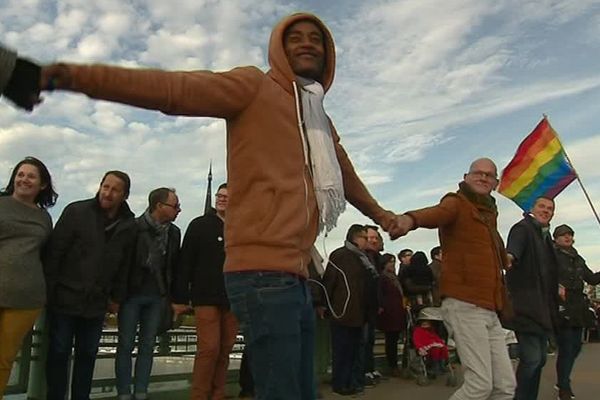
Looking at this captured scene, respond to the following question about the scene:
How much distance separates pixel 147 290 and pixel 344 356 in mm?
2813

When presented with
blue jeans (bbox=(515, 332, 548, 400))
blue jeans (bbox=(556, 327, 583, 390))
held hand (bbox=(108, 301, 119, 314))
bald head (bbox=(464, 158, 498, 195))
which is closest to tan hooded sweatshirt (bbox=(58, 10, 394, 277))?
bald head (bbox=(464, 158, 498, 195))

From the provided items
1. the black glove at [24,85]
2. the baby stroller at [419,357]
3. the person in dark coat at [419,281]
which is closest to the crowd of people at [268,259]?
the black glove at [24,85]

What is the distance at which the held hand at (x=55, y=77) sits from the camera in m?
2.09

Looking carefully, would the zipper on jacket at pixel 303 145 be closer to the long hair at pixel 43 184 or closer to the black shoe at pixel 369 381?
the long hair at pixel 43 184

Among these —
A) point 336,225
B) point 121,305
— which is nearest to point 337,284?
point 121,305

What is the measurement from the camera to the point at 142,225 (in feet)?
20.5

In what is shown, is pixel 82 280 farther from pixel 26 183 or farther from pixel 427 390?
pixel 427 390

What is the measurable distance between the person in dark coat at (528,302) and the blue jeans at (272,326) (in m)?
3.88

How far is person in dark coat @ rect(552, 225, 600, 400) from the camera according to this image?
25.1 feet

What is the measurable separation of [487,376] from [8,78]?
12.4ft

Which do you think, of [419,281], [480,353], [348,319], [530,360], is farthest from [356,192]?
[419,281]

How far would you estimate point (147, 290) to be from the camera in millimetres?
6137

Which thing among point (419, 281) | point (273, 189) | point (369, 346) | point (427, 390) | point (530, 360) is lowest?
point (427, 390)

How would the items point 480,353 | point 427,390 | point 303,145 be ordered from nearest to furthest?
point 303,145 < point 480,353 < point 427,390
